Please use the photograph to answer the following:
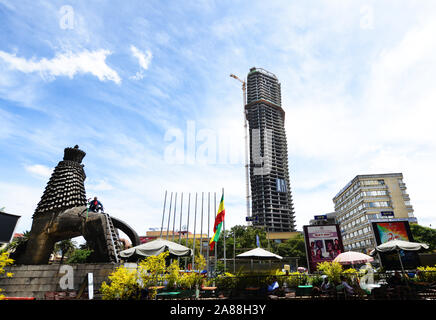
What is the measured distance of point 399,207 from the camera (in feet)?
250

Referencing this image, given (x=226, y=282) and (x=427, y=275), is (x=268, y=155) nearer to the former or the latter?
(x=427, y=275)

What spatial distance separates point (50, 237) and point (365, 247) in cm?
8680

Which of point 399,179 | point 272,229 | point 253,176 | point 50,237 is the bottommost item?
point 50,237

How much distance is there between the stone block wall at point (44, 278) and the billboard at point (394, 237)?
2761 centimetres

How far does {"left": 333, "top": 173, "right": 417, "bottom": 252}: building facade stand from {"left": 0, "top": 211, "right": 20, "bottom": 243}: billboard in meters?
86.0

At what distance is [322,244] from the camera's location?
23219mm

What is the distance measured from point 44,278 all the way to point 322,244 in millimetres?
22779

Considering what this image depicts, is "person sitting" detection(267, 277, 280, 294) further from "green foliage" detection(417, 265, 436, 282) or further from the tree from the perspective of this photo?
the tree

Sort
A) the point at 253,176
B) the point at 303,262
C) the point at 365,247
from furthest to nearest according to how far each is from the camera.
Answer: the point at 253,176
the point at 365,247
the point at 303,262

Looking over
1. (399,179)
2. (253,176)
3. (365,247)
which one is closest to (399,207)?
(399,179)

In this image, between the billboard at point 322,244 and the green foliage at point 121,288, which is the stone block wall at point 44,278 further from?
the billboard at point 322,244
